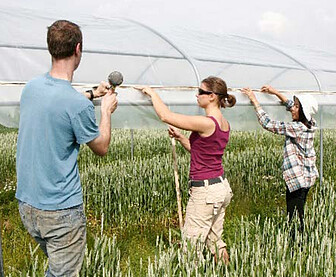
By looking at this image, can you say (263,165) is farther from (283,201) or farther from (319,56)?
(319,56)

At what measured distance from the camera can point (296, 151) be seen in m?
3.33

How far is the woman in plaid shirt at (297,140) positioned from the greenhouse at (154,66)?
151 millimetres

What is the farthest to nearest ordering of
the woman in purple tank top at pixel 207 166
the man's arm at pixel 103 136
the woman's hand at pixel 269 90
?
the woman's hand at pixel 269 90 → the woman in purple tank top at pixel 207 166 → the man's arm at pixel 103 136

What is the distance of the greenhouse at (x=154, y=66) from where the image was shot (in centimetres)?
263

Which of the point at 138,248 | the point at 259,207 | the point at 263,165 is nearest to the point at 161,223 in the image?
the point at 138,248

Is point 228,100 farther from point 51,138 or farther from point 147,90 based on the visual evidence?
point 51,138

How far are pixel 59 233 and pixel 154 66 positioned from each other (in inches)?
67.0

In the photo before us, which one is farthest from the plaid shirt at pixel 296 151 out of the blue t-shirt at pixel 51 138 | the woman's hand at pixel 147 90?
the blue t-shirt at pixel 51 138

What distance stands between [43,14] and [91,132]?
6.16 feet

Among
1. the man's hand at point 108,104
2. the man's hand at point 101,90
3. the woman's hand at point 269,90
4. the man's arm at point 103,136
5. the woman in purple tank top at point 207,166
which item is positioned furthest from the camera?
the woman's hand at point 269,90

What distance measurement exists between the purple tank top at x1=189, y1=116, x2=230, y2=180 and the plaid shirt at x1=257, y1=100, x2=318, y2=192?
0.71 m

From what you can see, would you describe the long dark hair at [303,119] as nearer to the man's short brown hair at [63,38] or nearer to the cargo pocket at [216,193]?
the cargo pocket at [216,193]

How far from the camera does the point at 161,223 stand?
4176 mm

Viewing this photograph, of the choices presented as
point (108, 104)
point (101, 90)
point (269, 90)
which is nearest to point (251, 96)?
point (269, 90)
